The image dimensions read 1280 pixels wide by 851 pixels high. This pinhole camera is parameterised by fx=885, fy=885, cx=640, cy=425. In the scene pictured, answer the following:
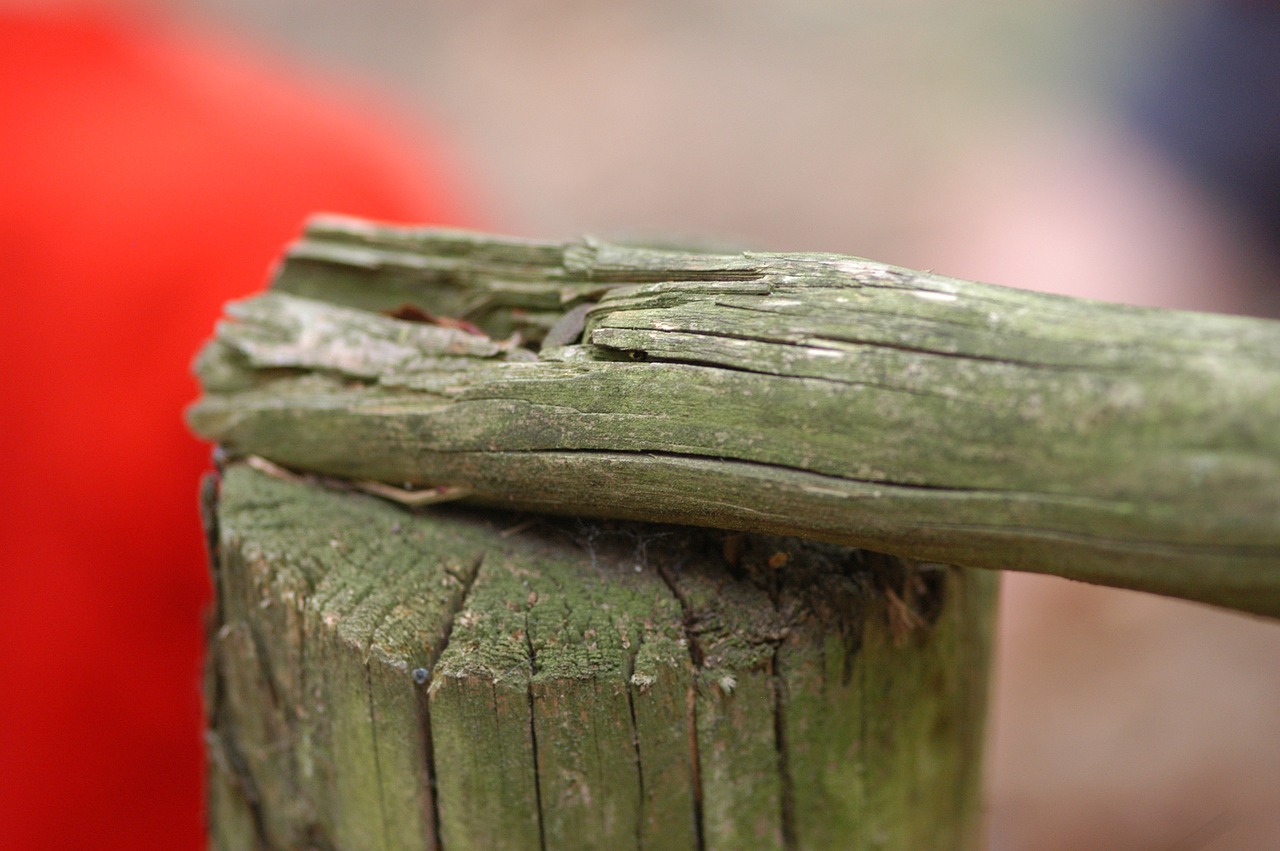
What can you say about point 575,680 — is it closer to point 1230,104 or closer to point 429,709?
point 429,709

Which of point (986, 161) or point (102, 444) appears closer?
point (102, 444)

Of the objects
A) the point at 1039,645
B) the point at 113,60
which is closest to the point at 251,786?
the point at 113,60

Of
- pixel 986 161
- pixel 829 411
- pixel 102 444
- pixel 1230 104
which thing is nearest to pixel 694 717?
pixel 829 411

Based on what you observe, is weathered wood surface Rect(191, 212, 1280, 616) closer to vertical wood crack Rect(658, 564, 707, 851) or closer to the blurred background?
vertical wood crack Rect(658, 564, 707, 851)

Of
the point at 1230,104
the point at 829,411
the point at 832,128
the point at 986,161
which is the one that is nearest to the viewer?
the point at 829,411

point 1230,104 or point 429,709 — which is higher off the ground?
point 1230,104

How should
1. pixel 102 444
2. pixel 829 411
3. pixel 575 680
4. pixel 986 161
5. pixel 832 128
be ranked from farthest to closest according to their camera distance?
pixel 832 128
pixel 986 161
pixel 102 444
pixel 575 680
pixel 829 411

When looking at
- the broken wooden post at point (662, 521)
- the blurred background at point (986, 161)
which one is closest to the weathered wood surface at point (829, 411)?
the broken wooden post at point (662, 521)
